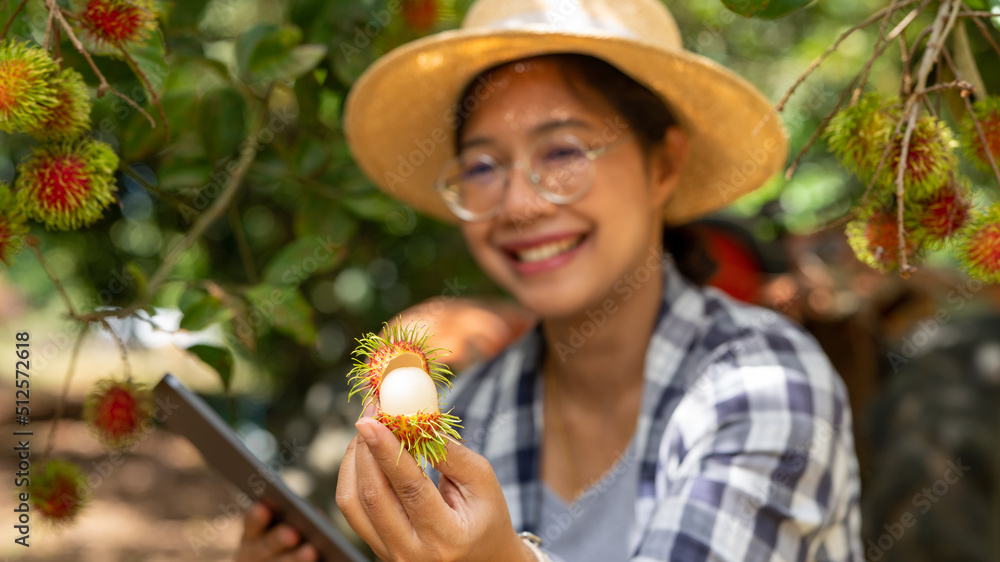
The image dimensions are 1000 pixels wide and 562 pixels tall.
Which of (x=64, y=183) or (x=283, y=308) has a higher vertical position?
(x=64, y=183)

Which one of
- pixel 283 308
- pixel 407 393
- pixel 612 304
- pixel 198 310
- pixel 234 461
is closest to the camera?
pixel 407 393

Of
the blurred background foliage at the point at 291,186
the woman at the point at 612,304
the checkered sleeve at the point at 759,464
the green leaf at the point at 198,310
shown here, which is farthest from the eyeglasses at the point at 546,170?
the green leaf at the point at 198,310

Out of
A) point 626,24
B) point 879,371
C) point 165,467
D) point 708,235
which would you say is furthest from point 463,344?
point 165,467

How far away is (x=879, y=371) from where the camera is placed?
7.40 ft

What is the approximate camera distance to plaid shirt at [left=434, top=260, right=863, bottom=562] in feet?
3.23

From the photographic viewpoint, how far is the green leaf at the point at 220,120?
1184 mm

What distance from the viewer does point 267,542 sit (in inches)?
44.6

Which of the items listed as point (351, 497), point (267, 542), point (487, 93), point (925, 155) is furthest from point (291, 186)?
point (925, 155)

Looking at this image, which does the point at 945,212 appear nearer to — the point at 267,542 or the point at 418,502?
the point at 418,502

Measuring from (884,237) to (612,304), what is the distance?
2.18 feet

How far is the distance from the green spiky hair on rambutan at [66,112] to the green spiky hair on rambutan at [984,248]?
807 mm

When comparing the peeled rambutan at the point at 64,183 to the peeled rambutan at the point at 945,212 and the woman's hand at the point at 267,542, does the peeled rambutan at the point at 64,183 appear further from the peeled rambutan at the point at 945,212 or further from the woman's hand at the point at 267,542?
the peeled rambutan at the point at 945,212

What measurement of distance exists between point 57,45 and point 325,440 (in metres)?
1.69

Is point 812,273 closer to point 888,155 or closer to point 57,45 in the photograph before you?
point 888,155
